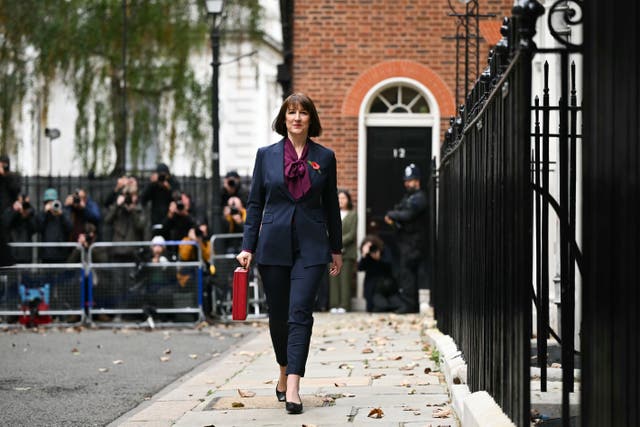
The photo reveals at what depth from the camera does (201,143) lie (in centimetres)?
3128

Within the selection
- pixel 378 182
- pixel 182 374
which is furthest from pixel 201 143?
pixel 182 374

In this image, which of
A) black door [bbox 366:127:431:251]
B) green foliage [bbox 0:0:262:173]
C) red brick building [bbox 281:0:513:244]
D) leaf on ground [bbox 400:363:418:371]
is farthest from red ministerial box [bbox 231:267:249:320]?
green foliage [bbox 0:0:262:173]

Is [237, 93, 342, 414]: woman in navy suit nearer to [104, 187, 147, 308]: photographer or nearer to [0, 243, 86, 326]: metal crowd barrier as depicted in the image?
[104, 187, 147, 308]: photographer

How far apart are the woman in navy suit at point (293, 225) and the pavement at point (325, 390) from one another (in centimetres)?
37

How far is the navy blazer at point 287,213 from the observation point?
297 inches

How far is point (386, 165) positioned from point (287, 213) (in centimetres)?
1305

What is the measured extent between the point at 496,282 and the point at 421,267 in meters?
14.1

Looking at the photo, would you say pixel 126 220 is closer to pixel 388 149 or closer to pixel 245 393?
pixel 388 149

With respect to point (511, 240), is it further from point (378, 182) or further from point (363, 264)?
point (378, 182)

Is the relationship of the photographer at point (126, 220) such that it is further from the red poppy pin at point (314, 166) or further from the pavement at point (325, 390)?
the red poppy pin at point (314, 166)

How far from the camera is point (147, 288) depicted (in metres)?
17.0

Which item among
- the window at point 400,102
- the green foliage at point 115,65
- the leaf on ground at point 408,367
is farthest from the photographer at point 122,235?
the green foliage at point 115,65

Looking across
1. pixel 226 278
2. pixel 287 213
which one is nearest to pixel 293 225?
pixel 287 213

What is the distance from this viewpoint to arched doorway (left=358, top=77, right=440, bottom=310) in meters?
20.4
